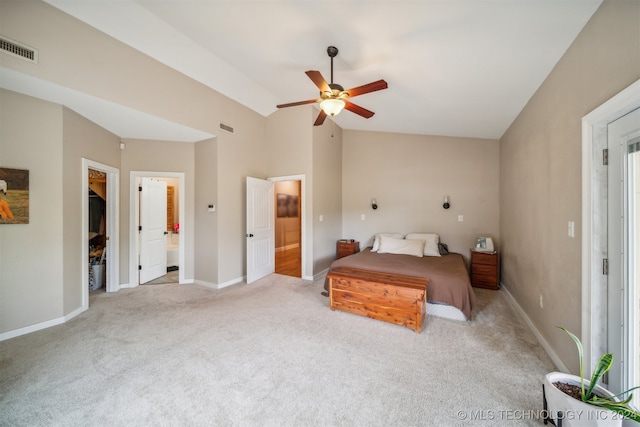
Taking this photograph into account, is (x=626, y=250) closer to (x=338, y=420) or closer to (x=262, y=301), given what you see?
(x=338, y=420)

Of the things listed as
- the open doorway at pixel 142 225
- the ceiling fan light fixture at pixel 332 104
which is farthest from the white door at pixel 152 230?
the ceiling fan light fixture at pixel 332 104

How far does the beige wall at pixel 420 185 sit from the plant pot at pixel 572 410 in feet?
11.3

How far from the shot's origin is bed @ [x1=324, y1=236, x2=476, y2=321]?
2.88 meters

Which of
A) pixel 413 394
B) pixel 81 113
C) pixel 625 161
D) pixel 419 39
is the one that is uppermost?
pixel 419 39

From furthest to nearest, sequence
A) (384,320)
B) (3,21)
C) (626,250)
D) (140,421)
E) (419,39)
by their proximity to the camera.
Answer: (384,320) < (419,39) < (3,21) < (140,421) < (626,250)

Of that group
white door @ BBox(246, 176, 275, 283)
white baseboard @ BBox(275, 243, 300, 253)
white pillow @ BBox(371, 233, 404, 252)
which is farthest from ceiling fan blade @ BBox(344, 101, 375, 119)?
white baseboard @ BBox(275, 243, 300, 253)

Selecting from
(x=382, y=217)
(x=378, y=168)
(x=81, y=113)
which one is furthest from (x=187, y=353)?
(x=378, y=168)

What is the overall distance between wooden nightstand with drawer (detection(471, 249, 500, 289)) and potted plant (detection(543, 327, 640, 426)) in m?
2.75

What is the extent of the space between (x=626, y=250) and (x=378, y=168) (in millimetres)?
4041

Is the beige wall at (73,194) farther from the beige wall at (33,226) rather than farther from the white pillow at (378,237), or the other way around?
the white pillow at (378,237)

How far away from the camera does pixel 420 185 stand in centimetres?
495

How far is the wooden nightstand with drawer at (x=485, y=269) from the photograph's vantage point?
13.0 ft

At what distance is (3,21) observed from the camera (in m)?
2.03

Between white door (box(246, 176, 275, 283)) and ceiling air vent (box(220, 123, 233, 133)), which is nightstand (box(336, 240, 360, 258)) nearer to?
white door (box(246, 176, 275, 283))
